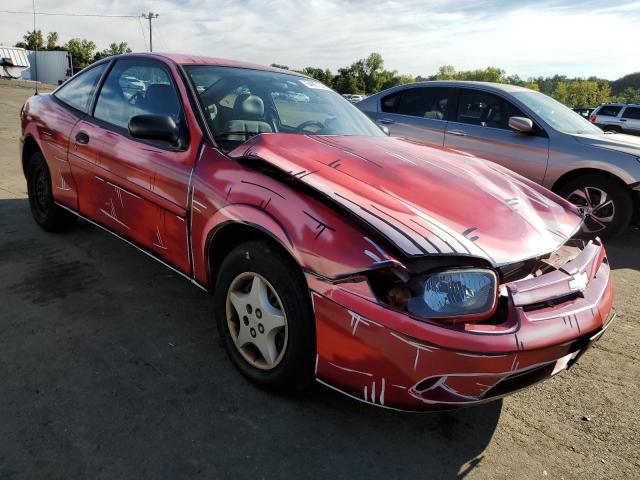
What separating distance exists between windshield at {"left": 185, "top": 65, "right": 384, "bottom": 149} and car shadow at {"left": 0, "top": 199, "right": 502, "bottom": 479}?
1189 millimetres

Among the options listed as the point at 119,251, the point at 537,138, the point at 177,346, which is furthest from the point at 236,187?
the point at 537,138

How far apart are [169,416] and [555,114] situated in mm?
5421

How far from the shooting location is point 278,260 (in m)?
1.97

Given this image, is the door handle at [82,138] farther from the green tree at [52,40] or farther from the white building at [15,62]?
the green tree at [52,40]

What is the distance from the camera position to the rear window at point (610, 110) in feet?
59.7

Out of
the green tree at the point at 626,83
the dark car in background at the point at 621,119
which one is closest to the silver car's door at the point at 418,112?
the dark car in background at the point at 621,119

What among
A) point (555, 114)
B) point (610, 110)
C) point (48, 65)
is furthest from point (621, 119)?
point (48, 65)

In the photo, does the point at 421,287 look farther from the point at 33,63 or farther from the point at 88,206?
the point at 33,63

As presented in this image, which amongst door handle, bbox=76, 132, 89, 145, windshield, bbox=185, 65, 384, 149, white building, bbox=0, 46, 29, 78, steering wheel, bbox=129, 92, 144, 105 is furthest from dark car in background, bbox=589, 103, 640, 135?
white building, bbox=0, 46, 29, 78

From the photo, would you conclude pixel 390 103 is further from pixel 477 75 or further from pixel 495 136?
pixel 477 75

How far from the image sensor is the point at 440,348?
1.61 meters

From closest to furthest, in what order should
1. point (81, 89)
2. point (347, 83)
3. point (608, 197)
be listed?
point (81, 89), point (608, 197), point (347, 83)

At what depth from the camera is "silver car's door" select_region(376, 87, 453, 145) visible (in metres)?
6.05

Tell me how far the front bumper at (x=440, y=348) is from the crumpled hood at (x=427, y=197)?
0.75 feet
